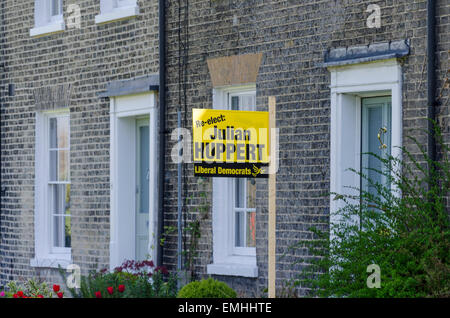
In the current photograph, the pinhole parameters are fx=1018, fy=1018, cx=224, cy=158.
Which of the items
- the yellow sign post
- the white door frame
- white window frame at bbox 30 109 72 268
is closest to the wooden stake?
the yellow sign post

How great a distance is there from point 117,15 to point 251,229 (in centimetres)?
395

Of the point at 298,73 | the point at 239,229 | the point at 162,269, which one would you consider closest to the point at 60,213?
the point at 162,269

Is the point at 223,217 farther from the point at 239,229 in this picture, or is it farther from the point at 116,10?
the point at 116,10

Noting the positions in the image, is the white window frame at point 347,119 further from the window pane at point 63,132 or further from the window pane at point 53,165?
the window pane at point 53,165

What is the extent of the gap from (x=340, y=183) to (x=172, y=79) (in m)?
3.37

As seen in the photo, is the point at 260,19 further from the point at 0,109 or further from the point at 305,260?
the point at 0,109

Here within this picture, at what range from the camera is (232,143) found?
31.0 feet

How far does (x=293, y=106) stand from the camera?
39.4 ft

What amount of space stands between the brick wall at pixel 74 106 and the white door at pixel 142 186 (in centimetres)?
46

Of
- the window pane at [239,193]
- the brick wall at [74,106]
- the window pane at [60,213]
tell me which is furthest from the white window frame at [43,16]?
the window pane at [239,193]

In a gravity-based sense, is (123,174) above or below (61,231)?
above

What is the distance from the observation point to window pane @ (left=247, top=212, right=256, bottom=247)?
41.9 feet

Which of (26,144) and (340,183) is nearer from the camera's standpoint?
(340,183)

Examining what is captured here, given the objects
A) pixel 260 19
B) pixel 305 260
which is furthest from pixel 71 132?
pixel 305 260
